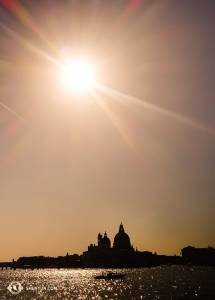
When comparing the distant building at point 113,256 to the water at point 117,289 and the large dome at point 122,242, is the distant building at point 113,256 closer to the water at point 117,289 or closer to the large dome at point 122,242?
the large dome at point 122,242

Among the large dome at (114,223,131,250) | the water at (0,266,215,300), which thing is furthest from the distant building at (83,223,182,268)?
the water at (0,266,215,300)

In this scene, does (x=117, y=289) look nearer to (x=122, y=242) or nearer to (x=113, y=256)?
(x=113, y=256)

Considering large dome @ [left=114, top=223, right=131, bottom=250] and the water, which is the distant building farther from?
the water

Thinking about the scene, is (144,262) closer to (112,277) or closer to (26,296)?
(112,277)

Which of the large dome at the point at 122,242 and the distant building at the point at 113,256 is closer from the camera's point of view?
the distant building at the point at 113,256

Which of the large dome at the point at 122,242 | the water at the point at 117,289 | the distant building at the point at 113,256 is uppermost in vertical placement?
the large dome at the point at 122,242

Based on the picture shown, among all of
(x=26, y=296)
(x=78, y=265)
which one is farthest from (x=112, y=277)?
(x=78, y=265)

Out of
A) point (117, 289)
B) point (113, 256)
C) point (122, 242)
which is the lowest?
point (117, 289)

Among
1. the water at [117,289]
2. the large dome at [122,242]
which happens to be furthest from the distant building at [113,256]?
the water at [117,289]

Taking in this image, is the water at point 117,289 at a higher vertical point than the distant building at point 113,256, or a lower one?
lower

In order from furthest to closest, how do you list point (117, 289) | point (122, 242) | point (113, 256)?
point (122, 242) < point (113, 256) < point (117, 289)

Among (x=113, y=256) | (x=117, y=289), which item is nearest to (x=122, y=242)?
(x=113, y=256)

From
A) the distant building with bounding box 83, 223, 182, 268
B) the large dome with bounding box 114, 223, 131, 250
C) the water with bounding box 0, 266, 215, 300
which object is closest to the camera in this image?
the water with bounding box 0, 266, 215, 300

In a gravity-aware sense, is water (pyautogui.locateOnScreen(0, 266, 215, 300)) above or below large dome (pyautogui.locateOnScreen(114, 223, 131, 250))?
below
